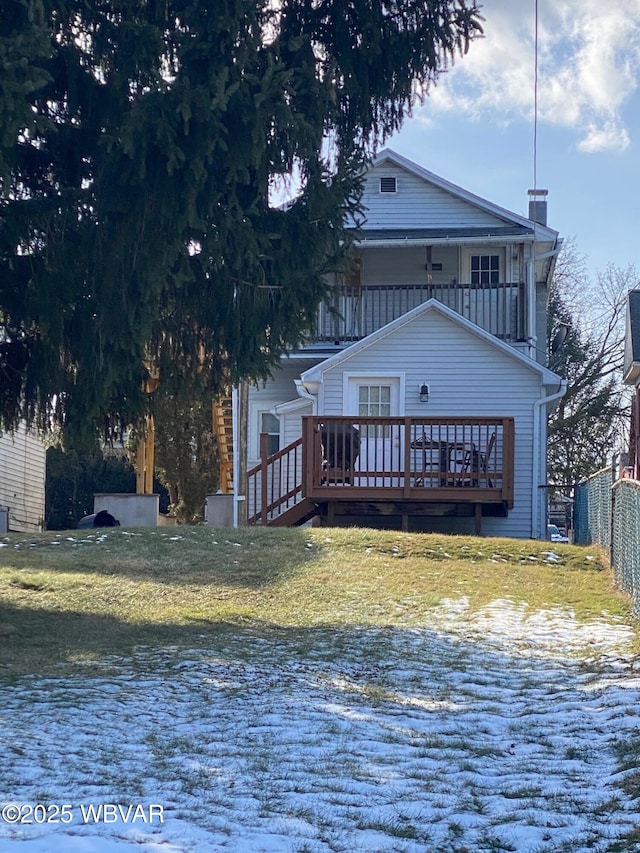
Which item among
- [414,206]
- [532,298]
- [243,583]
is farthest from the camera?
[414,206]

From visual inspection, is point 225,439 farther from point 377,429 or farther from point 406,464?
point 406,464

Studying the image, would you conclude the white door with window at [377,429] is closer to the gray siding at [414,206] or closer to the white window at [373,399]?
the white window at [373,399]

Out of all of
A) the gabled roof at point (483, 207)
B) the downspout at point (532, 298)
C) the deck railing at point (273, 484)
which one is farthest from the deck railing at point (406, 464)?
the gabled roof at point (483, 207)

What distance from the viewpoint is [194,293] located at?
28.5ft

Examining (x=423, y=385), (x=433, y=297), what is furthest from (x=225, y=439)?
(x=423, y=385)

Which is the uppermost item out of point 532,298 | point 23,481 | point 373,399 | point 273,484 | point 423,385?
point 532,298

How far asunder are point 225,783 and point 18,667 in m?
3.12

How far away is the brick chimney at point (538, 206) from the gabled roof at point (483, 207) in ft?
11.7

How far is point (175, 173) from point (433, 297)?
12.7 m

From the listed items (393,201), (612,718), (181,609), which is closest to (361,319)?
(393,201)

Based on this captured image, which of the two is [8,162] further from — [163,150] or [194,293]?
[194,293]

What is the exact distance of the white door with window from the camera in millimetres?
16016

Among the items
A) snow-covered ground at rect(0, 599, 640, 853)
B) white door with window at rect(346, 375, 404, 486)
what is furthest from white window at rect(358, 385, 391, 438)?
snow-covered ground at rect(0, 599, 640, 853)

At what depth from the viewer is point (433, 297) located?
19.9 m
